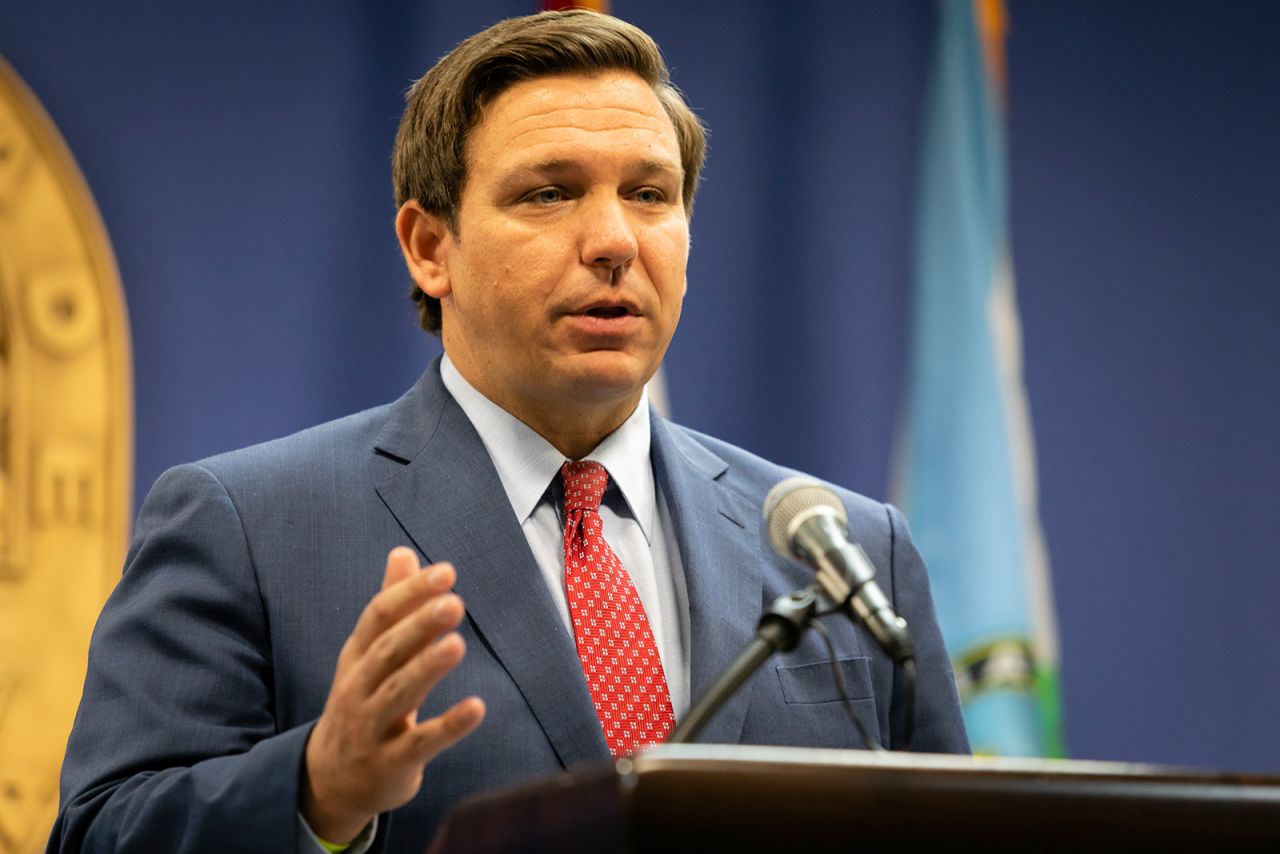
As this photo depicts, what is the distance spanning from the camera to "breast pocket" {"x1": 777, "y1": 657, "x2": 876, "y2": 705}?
2080 millimetres

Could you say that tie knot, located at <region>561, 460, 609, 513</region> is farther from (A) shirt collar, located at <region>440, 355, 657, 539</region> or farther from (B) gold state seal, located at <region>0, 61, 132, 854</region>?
(B) gold state seal, located at <region>0, 61, 132, 854</region>

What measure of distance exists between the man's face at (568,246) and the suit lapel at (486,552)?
12 cm

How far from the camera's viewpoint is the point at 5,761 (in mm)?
2873

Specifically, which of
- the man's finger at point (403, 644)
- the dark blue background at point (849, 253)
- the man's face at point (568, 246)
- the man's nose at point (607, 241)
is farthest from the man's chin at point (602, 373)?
the dark blue background at point (849, 253)

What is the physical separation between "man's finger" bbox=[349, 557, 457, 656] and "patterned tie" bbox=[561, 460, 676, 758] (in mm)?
608

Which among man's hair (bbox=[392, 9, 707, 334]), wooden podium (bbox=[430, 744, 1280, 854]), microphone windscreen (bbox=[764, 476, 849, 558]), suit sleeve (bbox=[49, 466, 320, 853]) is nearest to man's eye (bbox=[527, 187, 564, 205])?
man's hair (bbox=[392, 9, 707, 334])

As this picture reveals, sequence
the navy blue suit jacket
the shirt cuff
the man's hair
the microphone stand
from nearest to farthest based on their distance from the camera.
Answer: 1. the microphone stand
2. the shirt cuff
3. the navy blue suit jacket
4. the man's hair

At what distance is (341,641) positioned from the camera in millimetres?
1901

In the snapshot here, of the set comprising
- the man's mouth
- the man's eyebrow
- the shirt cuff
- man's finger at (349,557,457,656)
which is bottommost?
the shirt cuff

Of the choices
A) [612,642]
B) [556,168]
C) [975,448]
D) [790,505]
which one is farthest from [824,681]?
[975,448]

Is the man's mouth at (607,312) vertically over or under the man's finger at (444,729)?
over

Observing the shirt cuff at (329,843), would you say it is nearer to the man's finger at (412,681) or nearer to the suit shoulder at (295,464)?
the man's finger at (412,681)

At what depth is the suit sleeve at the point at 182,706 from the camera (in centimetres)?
161

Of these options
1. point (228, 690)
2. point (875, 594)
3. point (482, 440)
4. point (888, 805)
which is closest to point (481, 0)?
point (482, 440)
